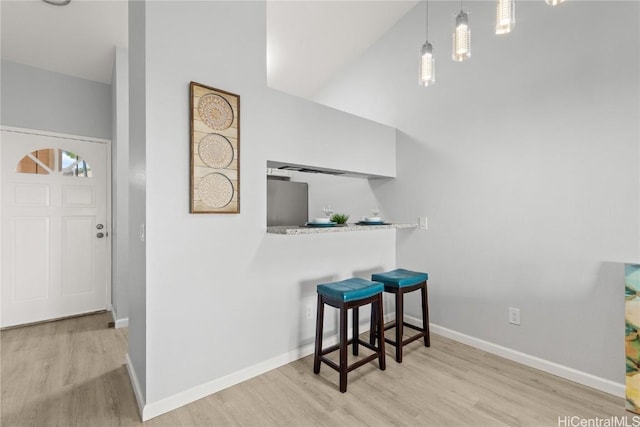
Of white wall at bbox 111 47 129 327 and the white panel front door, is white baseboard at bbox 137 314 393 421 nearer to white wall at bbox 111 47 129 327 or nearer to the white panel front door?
white wall at bbox 111 47 129 327

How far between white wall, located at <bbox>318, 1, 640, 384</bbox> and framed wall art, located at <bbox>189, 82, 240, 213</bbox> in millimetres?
2007

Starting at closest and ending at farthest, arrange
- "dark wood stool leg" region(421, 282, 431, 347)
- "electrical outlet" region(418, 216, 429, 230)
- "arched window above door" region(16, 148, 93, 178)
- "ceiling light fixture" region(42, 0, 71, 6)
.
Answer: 1. "ceiling light fixture" region(42, 0, 71, 6)
2. "dark wood stool leg" region(421, 282, 431, 347)
3. "electrical outlet" region(418, 216, 429, 230)
4. "arched window above door" region(16, 148, 93, 178)

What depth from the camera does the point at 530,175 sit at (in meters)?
2.52

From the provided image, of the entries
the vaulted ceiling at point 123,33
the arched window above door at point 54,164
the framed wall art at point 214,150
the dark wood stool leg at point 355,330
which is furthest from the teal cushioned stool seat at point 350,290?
the arched window above door at point 54,164

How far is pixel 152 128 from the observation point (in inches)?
73.0

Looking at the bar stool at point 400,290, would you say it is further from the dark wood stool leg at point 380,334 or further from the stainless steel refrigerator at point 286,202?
the stainless steel refrigerator at point 286,202

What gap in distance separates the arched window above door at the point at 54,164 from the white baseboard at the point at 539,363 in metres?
4.43

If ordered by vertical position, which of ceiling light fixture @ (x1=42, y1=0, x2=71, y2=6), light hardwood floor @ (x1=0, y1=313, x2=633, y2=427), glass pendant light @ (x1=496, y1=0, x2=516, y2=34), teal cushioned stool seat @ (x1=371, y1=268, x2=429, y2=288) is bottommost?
light hardwood floor @ (x1=0, y1=313, x2=633, y2=427)

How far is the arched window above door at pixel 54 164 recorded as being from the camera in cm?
349

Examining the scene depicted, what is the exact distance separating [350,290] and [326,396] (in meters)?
0.70

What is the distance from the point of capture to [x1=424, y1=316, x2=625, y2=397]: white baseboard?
214 centimetres

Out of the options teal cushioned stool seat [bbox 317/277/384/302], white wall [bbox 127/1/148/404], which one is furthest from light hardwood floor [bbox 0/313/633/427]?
teal cushioned stool seat [bbox 317/277/384/302]

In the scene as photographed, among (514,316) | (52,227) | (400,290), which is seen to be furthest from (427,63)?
(52,227)

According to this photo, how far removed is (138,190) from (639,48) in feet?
11.1
